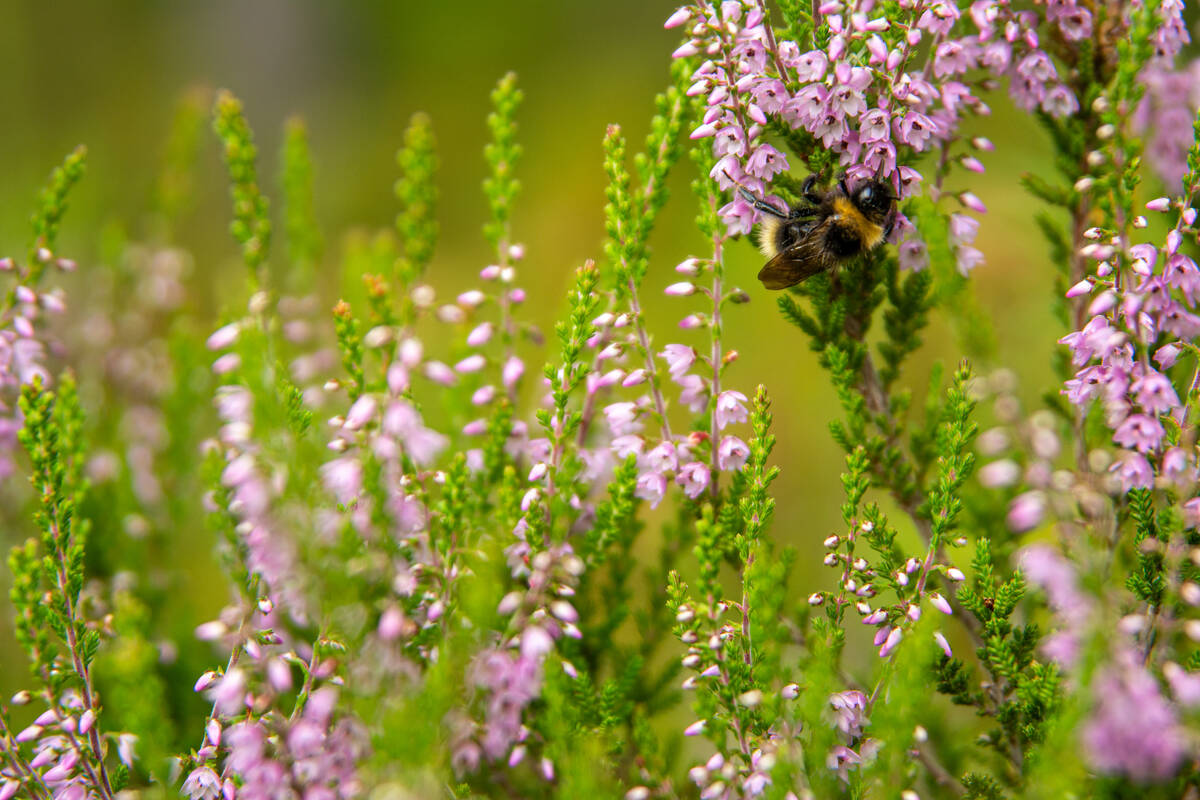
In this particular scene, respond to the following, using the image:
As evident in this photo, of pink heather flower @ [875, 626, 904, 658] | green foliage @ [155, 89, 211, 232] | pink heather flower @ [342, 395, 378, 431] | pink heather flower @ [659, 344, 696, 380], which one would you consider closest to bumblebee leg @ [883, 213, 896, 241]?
pink heather flower @ [659, 344, 696, 380]

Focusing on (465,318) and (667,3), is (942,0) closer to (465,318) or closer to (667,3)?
(465,318)

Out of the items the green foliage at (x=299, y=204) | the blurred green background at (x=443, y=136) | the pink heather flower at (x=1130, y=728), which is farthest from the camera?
the blurred green background at (x=443, y=136)

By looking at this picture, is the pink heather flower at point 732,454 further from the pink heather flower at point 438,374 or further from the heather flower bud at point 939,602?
the pink heather flower at point 438,374

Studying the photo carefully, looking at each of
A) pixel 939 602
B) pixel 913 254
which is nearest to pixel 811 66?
pixel 913 254

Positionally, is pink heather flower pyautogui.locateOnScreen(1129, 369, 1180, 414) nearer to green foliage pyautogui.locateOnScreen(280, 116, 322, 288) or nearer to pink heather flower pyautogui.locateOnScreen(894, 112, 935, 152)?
pink heather flower pyautogui.locateOnScreen(894, 112, 935, 152)

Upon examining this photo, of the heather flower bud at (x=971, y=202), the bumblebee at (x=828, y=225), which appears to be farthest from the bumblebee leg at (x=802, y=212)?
the heather flower bud at (x=971, y=202)

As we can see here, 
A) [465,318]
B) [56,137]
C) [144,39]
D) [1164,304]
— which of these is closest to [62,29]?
[144,39]
